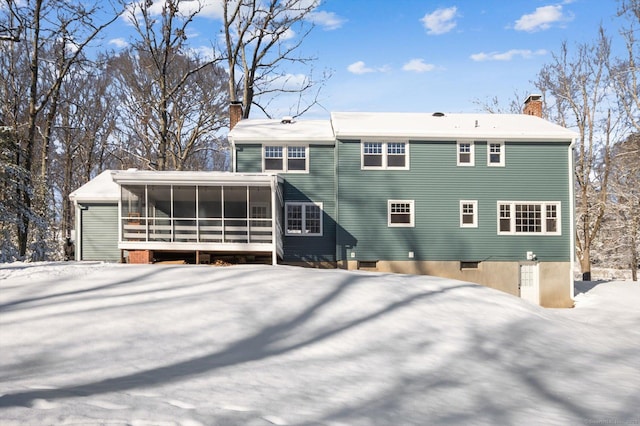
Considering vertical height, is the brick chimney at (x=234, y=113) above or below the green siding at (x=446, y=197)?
above

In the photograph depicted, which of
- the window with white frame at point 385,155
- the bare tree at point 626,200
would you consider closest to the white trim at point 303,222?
the window with white frame at point 385,155

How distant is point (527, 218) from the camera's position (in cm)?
2208

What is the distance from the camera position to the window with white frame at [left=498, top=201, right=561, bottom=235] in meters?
22.0

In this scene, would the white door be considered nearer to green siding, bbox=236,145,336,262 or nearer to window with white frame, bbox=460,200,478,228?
window with white frame, bbox=460,200,478,228

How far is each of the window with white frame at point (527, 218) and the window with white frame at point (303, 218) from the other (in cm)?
824

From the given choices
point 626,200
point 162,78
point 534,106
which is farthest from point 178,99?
point 626,200

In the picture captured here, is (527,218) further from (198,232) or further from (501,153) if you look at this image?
(198,232)

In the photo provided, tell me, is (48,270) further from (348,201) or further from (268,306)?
(348,201)

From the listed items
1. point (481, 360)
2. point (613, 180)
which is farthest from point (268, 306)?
point (613, 180)

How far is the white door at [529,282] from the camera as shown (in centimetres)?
2191

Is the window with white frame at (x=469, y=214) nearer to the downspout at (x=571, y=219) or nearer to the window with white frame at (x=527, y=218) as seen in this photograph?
the window with white frame at (x=527, y=218)

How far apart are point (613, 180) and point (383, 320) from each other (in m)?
29.1

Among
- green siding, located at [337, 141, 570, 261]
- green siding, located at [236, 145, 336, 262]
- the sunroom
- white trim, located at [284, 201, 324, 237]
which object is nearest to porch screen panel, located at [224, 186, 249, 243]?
the sunroom

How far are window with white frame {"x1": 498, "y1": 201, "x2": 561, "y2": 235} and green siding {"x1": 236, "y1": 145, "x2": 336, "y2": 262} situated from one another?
25.3 ft
